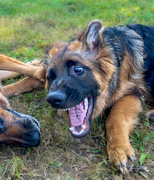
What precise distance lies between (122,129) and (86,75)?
91cm

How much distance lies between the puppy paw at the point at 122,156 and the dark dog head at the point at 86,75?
0.45m

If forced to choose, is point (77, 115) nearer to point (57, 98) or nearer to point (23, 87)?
point (57, 98)

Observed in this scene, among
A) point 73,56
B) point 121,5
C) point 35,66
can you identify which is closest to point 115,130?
point 73,56

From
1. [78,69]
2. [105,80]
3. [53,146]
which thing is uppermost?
[78,69]

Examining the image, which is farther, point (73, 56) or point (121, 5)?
point (121, 5)

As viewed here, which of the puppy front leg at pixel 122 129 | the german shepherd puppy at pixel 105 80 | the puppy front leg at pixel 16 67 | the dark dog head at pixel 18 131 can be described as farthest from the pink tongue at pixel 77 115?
the puppy front leg at pixel 16 67

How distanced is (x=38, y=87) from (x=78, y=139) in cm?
190

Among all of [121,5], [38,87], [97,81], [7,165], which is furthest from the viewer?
[121,5]

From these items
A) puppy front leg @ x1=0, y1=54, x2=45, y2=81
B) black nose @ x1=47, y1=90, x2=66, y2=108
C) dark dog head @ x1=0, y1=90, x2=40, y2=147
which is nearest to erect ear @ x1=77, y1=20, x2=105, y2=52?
black nose @ x1=47, y1=90, x2=66, y2=108

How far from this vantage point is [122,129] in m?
2.89

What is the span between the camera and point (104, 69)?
314cm

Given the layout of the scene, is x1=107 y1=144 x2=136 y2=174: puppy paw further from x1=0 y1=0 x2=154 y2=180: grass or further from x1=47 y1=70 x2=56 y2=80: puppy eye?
x1=47 y1=70 x2=56 y2=80: puppy eye

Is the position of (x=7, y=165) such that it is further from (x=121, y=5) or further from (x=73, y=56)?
(x=121, y=5)

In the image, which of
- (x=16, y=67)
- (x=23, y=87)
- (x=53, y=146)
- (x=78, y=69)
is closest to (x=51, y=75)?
(x=78, y=69)
